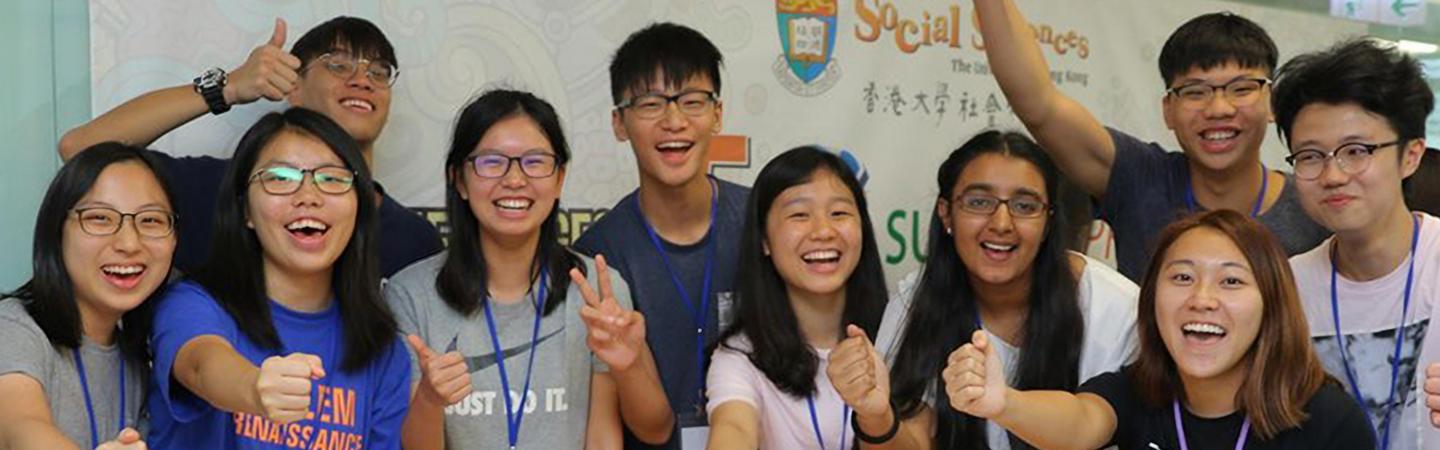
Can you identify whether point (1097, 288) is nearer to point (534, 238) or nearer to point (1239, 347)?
point (1239, 347)

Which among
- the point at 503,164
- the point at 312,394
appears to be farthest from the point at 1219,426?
the point at 312,394

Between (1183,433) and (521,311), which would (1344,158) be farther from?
(521,311)

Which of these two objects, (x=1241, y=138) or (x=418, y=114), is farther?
(x=418, y=114)

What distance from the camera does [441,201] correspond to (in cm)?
323

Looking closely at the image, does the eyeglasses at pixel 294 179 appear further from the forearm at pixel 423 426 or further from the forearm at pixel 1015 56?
the forearm at pixel 1015 56

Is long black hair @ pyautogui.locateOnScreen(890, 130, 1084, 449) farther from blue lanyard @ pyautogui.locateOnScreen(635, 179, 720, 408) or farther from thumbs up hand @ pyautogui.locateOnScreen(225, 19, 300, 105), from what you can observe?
thumbs up hand @ pyautogui.locateOnScreen(225, 19, 300, 105)

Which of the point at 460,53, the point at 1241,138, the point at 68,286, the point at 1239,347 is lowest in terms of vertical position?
the point at 1239,347

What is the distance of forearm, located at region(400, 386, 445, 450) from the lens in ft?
7.22

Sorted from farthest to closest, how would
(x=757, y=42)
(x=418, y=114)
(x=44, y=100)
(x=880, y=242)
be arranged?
(x=880, y=242)
(x=757, y=42)
(x=418, y=114)
(x=44, y=100)

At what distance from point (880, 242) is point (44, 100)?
226 cm

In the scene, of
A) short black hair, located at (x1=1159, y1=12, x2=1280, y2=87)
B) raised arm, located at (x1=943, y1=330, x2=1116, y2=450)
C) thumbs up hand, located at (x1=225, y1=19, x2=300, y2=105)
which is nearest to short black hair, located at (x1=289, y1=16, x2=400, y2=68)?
thumbs up hand, located at (x1=225, y1=19, x2=300, y2=105)

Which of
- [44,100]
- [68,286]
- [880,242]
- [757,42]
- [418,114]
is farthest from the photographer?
[880,242]

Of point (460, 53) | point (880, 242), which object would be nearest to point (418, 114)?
point (460, 53)

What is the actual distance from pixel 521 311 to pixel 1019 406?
2.99ft
